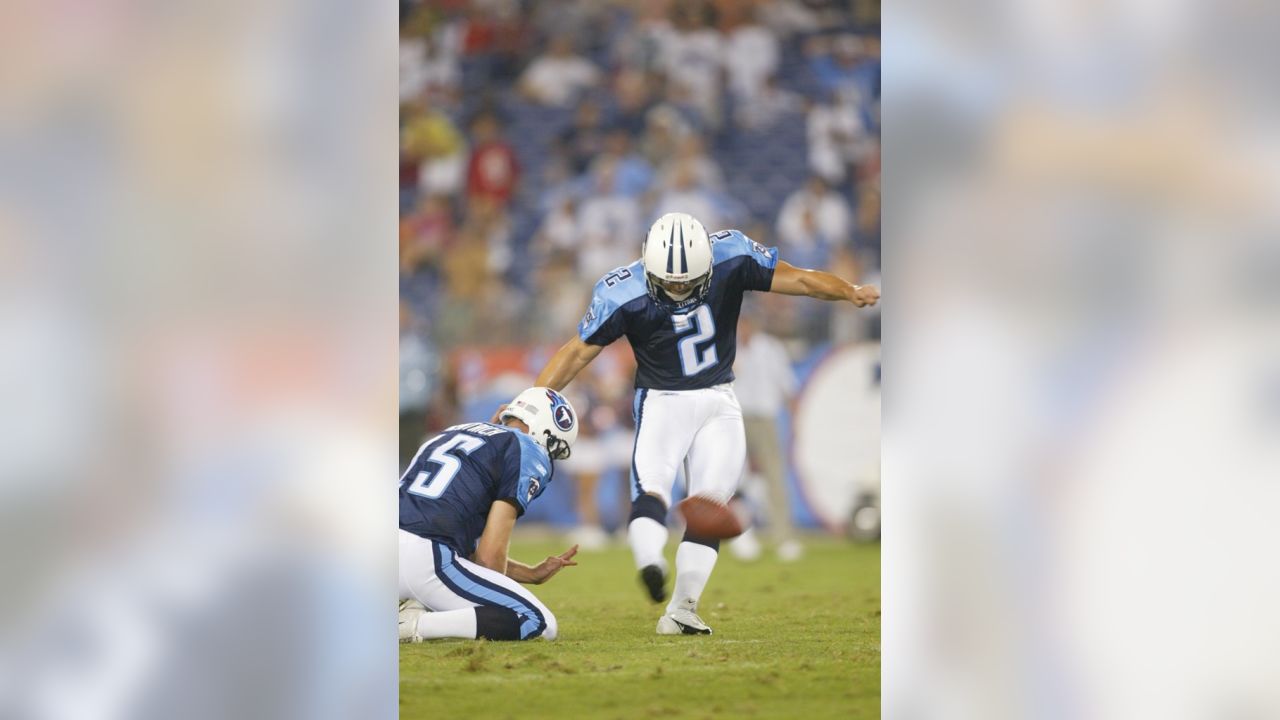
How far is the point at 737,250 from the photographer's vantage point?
4.81 m

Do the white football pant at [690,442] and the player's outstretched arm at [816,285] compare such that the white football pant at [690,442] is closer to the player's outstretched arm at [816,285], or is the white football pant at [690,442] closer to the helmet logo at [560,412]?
the helmet logo at [560,412]

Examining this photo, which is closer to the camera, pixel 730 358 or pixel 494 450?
pixel 494 450

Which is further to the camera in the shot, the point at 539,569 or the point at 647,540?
the point at 539,569

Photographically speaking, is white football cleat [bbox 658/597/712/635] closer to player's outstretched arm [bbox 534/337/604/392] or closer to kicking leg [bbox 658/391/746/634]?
kicking leg [bbox 658/391/746/634]

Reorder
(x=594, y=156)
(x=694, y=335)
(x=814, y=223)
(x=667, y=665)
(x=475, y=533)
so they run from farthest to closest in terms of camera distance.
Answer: (x=594, y=156)
(x=814, y=223)
(x=694, y=335)
(x=475, y=533)
(x=667, y=665)

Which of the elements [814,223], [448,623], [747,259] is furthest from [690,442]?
[814,223]

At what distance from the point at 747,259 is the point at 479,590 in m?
1.57

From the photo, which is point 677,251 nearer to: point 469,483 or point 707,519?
point 707,519
